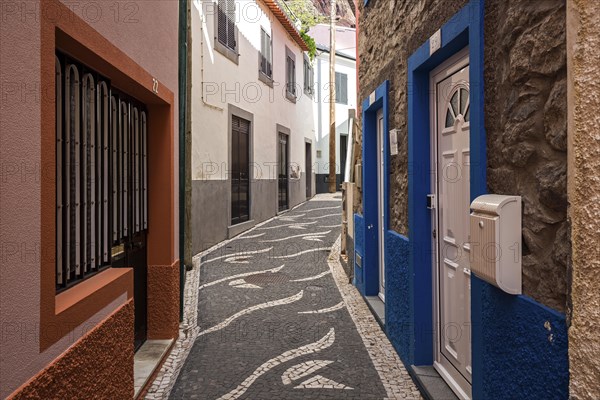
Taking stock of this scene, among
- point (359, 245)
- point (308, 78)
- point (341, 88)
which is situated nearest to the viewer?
point (359, 245)

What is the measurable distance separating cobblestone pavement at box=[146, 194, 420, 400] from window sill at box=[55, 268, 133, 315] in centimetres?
98

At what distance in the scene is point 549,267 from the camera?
6.05ft

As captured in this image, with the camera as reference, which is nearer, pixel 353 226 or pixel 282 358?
pixel 282 358

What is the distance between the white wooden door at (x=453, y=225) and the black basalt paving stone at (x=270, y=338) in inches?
22.8

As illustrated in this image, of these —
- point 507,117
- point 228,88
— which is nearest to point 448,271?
point 507,117

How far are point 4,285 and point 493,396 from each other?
7.03ft

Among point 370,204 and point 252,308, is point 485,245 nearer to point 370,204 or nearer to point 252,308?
point 370,204

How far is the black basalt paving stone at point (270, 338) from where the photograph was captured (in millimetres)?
3716

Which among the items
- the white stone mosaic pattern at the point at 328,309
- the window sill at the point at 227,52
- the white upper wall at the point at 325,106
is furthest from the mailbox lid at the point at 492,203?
the white upper wall at the point at 325,106

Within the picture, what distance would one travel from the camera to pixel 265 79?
46.8 ft

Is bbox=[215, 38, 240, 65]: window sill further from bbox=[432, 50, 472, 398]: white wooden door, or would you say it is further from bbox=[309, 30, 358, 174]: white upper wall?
bbox=[309, 30, 358, 174]: white upper wall

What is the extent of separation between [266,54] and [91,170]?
473 inches

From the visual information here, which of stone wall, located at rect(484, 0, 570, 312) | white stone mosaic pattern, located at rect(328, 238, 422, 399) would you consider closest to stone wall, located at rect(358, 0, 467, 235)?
stone wall, located at rect(484, 0, 570, 312)

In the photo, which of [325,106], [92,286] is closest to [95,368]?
[92,286]
